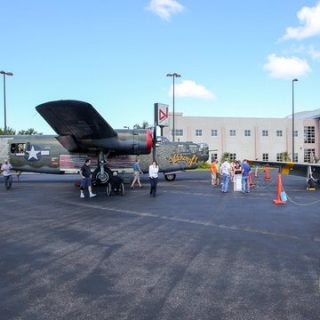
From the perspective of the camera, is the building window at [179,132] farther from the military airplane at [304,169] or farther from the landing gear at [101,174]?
the landing gear at [101,174]

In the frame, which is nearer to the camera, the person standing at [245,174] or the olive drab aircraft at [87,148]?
the olive drab aircraft at [87,148]

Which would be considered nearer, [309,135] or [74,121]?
[74,121]

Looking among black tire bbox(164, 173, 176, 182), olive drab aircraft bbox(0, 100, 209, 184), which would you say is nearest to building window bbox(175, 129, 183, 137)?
black tire bbox(164, 173, 176, 182)

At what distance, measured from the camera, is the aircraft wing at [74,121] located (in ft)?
53.4

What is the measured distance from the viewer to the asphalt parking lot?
4723 millimetres

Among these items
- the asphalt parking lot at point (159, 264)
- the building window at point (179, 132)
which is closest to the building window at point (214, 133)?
the building window at point (179, 132)

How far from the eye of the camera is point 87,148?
2061 cm

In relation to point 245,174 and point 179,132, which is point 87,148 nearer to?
point 245,174

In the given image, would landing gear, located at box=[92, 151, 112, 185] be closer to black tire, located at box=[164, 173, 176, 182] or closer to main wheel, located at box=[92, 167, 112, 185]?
main wheel, located at box=[92, 167, 112, 185]

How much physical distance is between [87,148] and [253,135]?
52076 millimetres

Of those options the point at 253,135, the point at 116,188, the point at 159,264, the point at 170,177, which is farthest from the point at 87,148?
the point at 253,135

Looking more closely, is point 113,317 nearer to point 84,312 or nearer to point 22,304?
A: point 84,312

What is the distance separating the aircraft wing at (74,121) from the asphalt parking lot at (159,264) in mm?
5249

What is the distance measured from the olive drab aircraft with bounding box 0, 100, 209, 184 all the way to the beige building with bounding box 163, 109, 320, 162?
40705 millimetres
